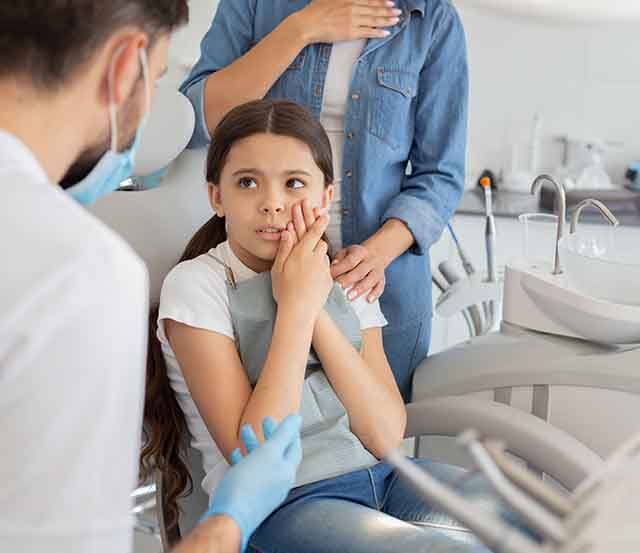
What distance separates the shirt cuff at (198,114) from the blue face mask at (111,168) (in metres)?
0.68

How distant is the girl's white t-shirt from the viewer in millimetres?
1406

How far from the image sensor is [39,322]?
2.45ft

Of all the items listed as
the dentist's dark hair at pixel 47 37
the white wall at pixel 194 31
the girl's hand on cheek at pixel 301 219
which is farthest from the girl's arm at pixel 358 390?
the white wall at pixel 194 31

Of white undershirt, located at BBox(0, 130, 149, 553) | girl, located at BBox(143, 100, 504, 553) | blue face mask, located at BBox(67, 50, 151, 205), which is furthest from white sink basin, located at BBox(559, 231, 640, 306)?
white undershirt, located at BBox(0, 130, 149, 553)

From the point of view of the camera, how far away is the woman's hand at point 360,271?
155cm

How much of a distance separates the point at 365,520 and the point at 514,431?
0.33m

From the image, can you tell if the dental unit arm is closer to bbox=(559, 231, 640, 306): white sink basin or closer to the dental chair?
the dental chair

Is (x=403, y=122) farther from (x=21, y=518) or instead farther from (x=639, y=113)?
(x=639, y=113)

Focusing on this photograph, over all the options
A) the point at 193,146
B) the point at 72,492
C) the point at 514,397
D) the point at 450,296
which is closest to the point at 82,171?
the point at 72,492

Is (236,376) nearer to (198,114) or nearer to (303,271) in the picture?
(303,271)

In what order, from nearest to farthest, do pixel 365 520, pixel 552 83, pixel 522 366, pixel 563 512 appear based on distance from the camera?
pixel 563 512 → pixel 365 520 → pixel 522 366 → pixel 552 83

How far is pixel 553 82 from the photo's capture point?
328 centimetres

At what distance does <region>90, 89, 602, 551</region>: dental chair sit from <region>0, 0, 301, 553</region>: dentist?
73 centimetres

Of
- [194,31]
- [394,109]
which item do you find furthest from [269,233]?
[194,31]
